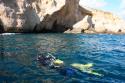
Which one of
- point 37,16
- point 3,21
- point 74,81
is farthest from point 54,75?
point 37,16

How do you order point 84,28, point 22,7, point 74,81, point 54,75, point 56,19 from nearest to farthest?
point 74,81, point 54,75, point 22,7, point 56,19, point 84,28

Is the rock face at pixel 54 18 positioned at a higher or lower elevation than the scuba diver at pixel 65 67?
higher

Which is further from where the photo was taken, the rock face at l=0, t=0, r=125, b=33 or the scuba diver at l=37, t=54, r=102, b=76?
the rock face at l=0, t=0, r=125, b=33

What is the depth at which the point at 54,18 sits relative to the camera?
2218 inches

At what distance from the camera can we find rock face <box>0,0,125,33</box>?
47625 mm

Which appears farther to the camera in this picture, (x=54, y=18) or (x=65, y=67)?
(x=54, y=18)

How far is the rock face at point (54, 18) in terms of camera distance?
1875 inches

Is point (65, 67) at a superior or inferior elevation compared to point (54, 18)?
inferior

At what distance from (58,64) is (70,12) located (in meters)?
41.3

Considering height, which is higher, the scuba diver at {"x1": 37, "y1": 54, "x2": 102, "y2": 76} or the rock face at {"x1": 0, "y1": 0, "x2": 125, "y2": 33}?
the rock face at {"x1": 0, "y1": 0, "x2": 125, "y2": 33}

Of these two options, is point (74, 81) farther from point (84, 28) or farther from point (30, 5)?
point (84, 28)

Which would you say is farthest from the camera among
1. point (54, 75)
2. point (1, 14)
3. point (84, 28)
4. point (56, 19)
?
point (84, 28)

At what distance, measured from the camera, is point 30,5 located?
167ft

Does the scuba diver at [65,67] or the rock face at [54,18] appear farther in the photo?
the rock face at [54,18]
